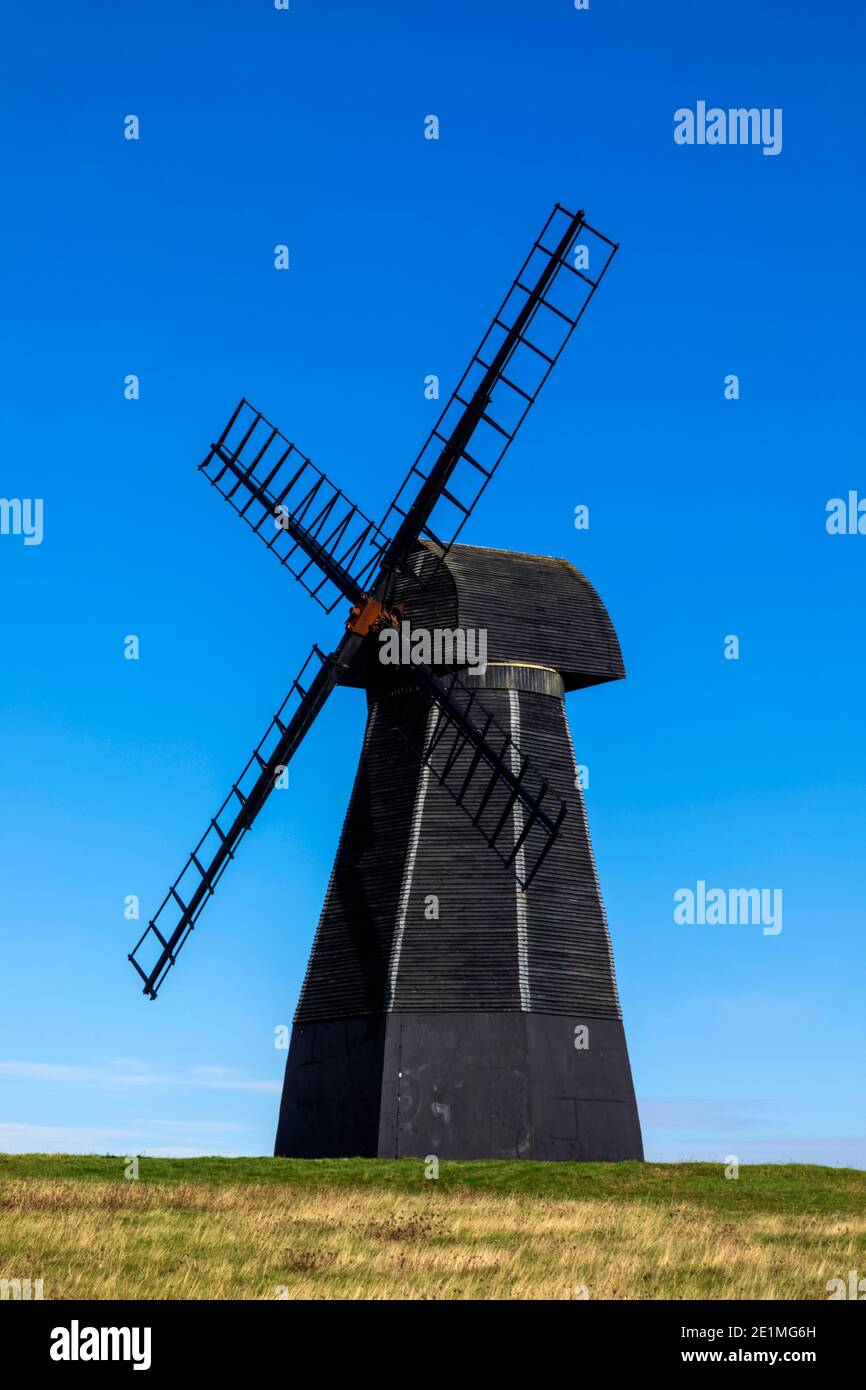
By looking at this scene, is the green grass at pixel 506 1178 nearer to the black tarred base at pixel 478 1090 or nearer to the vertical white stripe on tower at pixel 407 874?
the black tarred base at pixel 478 1090

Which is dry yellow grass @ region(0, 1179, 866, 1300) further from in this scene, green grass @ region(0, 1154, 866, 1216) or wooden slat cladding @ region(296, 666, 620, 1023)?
wooden slat cladding @ region(296, 666, 620, 1023)

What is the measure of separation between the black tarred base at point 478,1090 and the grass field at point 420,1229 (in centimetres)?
122

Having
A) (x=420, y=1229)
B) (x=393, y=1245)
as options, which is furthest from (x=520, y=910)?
(x=393, y=1245)

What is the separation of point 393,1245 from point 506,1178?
1003cm

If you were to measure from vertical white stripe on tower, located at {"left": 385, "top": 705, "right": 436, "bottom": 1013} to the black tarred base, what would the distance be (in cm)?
76

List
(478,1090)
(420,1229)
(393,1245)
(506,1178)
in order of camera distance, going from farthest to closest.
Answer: (478,1090)
(506,1178)
(420,1229)
(393,1245)

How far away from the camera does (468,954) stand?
119 feet

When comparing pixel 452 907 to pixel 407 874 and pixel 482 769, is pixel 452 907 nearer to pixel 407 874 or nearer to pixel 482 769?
pixel 407 874

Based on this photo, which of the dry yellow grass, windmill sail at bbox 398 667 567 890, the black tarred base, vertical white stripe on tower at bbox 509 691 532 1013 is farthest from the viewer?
windmill sail at bbox 398 667 567 890

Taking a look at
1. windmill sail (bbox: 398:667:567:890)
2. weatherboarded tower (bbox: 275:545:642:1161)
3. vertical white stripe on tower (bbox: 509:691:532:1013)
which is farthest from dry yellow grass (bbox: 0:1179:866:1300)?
windmill sail (bbox: 398:667:567:890)

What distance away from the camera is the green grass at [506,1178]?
31875mm

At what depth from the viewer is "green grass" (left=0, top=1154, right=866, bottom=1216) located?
31.9 metres

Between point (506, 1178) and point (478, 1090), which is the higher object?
point (478, 1090)
